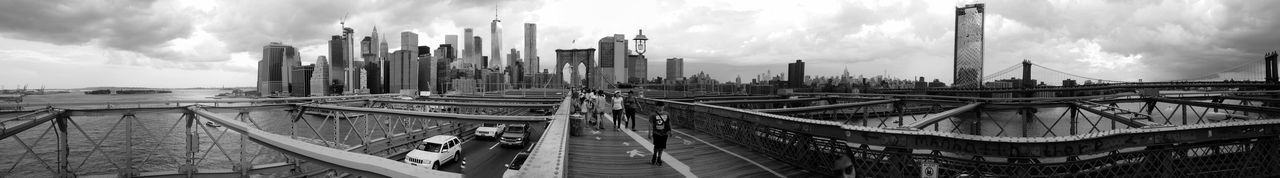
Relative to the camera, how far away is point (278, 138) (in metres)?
5.08

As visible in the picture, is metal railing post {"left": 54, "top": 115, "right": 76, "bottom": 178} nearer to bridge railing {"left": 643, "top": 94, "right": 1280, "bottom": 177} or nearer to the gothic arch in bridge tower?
bridge railing {"left": 643, "top": 94, "right": 1280, "bottom": 177}

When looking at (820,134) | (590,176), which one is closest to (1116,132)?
(820,134)

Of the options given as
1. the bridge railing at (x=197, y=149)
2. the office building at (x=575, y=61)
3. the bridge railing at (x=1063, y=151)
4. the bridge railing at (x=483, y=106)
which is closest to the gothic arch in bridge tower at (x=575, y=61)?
the office building at (x=575, y=61)

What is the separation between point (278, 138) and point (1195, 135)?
34.2 feet

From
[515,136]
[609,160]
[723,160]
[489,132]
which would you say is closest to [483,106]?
[609,160]

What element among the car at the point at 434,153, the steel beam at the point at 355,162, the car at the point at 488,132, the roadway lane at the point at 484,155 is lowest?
the roadway lane at the point at 484,155

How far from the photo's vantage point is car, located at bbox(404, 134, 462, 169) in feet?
85.8

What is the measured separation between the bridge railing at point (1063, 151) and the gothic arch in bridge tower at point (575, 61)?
14807 cm

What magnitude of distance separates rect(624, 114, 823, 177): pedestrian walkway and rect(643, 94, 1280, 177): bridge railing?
1045mm

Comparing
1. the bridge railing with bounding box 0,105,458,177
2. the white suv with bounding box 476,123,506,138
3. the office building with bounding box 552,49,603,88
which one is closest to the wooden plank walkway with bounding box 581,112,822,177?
the bridge railing with bounding box 0,105,458,177

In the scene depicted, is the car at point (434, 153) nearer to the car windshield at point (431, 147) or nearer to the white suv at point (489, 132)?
the car windshield at point (431, 147)

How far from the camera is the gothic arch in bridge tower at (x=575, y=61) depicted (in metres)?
158

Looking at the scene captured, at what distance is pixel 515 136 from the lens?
3988cm

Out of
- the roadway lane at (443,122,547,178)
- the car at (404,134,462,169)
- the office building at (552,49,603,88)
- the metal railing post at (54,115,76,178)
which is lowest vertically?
the roadway lane at (443,122,547,178)
